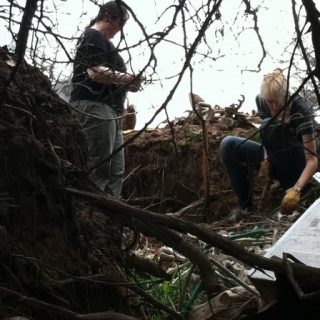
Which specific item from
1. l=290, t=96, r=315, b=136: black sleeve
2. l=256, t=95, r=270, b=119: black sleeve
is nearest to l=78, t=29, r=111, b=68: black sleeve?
l=290, t=96, r=315, b=136: black sleeve

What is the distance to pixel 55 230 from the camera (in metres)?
2.00

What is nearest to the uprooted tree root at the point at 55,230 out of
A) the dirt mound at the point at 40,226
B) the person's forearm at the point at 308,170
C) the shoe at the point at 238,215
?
the dirt mound at the point at 40,226

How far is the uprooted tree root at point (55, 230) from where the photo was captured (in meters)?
1.74

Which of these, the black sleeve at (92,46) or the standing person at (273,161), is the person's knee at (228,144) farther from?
the black sleeve at (92,46)

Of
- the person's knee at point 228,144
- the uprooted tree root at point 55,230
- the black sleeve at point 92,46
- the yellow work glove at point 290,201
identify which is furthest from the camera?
the person's knee at point 228,144

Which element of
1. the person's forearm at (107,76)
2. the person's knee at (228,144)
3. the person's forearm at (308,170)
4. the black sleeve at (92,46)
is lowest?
the person's forearm at (308,170)

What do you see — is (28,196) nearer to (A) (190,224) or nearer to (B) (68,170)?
(B) (68,170)

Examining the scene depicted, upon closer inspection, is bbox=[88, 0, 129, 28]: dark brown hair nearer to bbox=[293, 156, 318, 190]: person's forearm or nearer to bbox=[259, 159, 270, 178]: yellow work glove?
bbox=[293, 156, 318, 190]: person's forearm

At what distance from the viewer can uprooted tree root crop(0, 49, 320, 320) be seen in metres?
1.74

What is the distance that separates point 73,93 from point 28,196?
0.99 meters

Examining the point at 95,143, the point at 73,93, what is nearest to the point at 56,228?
the point at 73,93

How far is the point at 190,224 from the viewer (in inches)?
58.9

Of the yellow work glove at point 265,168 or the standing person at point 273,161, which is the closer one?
the standing person at point 273,161

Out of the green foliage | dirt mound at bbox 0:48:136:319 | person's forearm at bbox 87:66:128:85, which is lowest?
the green foliage
